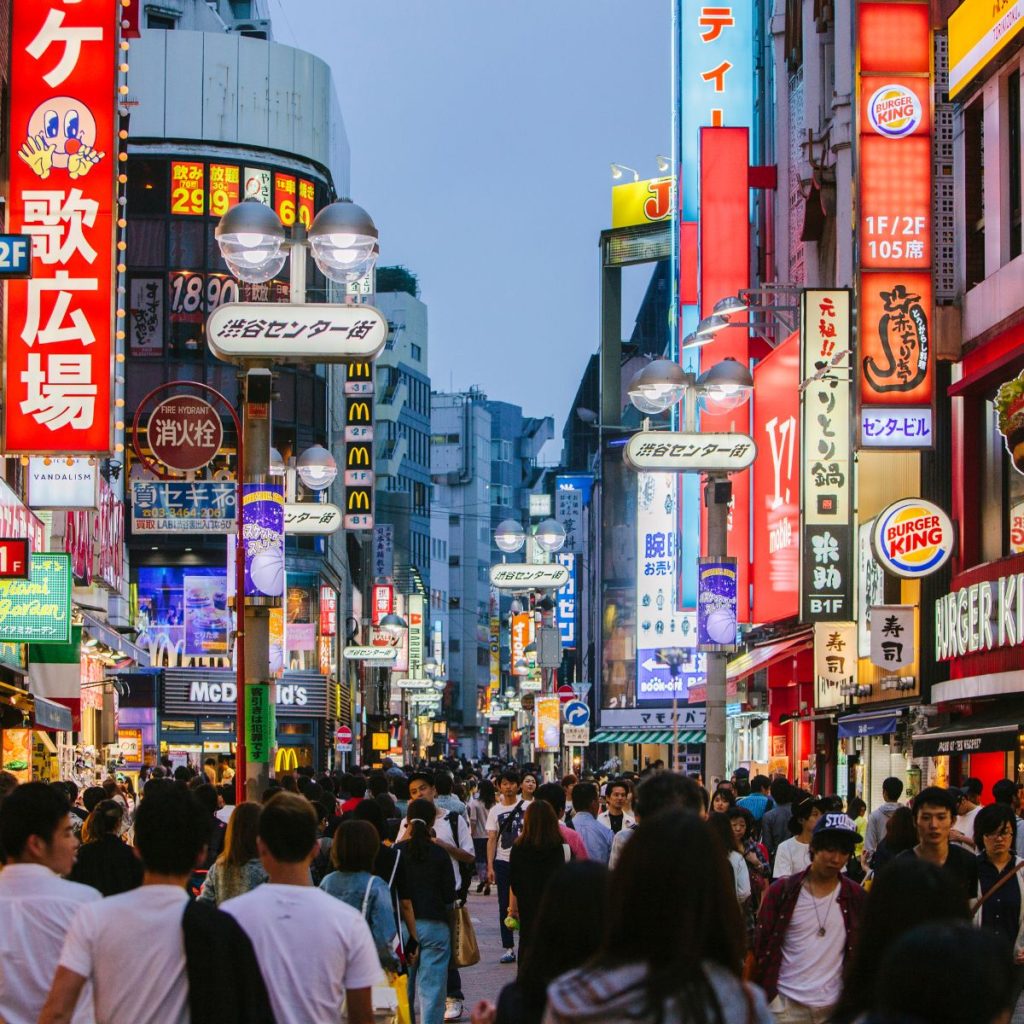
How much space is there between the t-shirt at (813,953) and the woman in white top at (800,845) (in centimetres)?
458

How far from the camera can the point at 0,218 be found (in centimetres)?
2366

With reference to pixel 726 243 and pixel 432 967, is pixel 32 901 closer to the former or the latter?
pixel 432 967

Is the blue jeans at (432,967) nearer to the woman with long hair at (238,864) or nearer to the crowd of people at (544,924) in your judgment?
the crowd of people at (544,924)

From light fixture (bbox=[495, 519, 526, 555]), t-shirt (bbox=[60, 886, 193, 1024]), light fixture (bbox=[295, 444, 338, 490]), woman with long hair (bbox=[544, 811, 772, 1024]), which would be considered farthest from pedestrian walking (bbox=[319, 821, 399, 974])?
light fixture (bbox=[495, 519, 526, 555])

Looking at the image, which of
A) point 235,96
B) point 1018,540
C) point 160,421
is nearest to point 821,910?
point 160,421

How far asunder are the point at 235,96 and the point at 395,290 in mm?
67771

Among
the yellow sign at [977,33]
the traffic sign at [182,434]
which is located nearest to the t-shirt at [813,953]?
the traffic sign at [182,434]

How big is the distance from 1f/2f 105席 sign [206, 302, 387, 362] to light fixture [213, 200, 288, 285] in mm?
976

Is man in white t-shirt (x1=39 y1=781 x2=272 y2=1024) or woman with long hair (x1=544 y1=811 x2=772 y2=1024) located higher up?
woman with long hair (x1=544 y1=811 x2=772 y2=1024)

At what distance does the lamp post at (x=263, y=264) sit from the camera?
1616 centimetres

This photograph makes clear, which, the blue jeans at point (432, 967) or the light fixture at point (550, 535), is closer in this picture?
the blue jeans at point (432, 967)

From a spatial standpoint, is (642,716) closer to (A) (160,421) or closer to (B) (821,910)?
(A) (160,421)

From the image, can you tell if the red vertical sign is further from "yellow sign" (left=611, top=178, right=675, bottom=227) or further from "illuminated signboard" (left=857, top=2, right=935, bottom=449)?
"yellow sign" (left=611, top=178, right=675, bottom=227)

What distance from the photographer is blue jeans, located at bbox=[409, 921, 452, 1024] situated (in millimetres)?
14320
